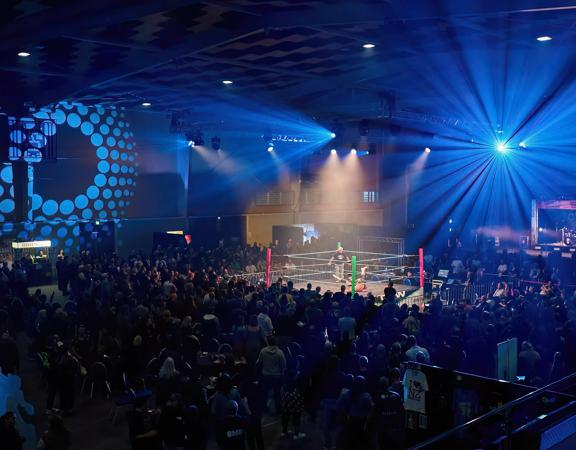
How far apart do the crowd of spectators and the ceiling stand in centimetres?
502

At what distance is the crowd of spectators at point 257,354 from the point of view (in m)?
6.87

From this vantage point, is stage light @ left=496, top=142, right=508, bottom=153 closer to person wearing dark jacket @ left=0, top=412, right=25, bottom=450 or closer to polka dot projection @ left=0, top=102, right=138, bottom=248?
polka dot projection @ left=0, top=102, right=138, bottom=248

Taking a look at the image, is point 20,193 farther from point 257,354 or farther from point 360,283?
point 257,354

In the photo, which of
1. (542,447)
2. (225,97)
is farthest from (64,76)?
(542,447)

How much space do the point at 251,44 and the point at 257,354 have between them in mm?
7363

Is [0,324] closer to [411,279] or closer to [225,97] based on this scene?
[225,97]

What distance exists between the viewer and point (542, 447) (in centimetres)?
504

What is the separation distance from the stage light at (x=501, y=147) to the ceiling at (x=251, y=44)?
6.93m

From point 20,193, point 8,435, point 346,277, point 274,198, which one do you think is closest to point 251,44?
point 346,277

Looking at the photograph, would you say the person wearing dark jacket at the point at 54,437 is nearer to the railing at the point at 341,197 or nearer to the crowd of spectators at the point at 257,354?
the crowd of spectators at the point at 257,354

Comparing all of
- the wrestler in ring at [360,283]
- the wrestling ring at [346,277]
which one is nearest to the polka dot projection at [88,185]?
the wrestling ring at [346,277]

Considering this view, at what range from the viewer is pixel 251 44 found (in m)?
14.1

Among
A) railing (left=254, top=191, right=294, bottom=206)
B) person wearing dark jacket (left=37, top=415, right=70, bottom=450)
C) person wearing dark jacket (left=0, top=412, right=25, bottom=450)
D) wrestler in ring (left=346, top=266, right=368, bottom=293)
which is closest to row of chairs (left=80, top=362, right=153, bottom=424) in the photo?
person wearing dark jacket (left=0, top=412, right=25, bottom=450)

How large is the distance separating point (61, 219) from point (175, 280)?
900 cm
